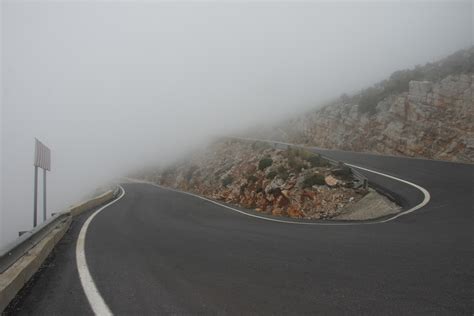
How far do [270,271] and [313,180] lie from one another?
12382 millimetres

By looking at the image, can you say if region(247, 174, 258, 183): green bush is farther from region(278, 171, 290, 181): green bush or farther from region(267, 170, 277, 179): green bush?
region(278, 171, 290, 181): green bush

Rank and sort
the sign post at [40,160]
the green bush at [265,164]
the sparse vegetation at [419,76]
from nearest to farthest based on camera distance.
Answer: the sign post at [40,160] < the green bush at [265,164] < the sparse vegetation at [419,76]

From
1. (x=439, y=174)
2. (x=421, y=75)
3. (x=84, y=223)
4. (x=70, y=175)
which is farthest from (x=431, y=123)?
(x=70, y=175)

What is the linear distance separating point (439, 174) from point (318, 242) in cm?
1221

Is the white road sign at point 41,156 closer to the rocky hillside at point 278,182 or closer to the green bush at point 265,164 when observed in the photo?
the rocky hillside at point 278,182

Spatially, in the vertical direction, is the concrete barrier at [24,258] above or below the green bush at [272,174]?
below

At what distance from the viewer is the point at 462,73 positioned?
79.4ft

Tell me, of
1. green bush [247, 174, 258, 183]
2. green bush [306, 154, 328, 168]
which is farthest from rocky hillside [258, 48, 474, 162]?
green bush [247, 174, 258, 183]

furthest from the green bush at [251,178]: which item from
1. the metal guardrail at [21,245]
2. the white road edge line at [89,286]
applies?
the white road edge line at [89,286]

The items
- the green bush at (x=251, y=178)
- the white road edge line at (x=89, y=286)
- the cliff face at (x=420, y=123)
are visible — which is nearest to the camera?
the white road edge line at (x=89, y=286)

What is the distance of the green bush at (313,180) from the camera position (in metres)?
16.4

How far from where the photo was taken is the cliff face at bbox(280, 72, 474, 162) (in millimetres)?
22141

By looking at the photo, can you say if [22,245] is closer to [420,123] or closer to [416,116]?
[420,123]

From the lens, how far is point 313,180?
54.4 ft
